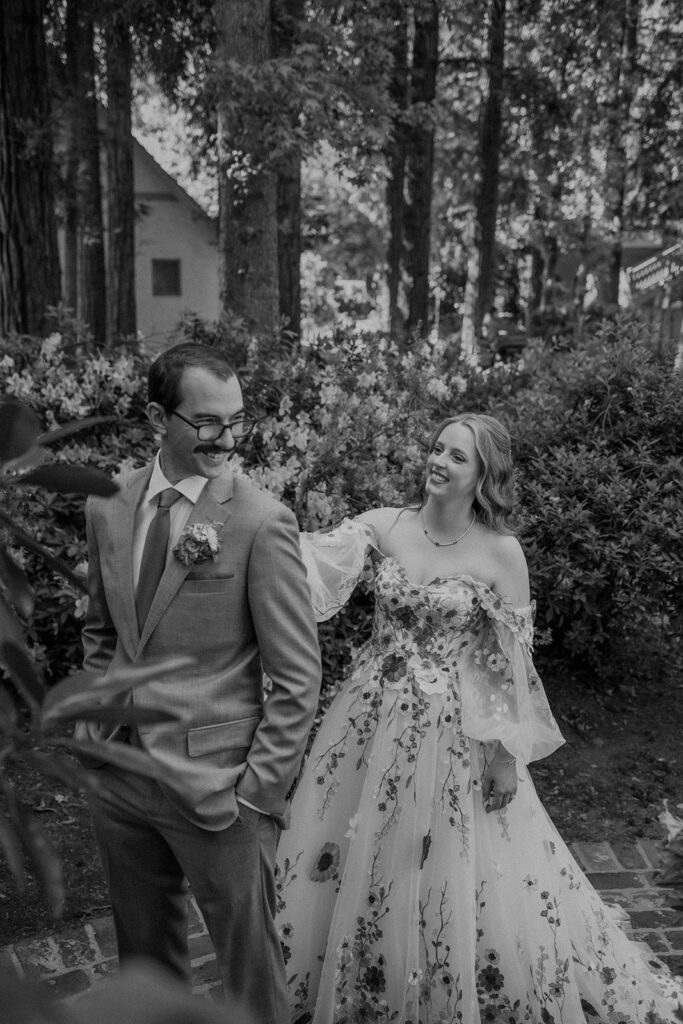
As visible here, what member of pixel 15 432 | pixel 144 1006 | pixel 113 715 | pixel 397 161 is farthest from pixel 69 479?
pixel 397 161

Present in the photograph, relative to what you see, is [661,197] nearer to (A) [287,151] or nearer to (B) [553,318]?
(B) [553,318]

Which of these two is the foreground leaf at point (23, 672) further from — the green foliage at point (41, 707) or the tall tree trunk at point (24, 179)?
the tall tree trunk at point (24, 179)

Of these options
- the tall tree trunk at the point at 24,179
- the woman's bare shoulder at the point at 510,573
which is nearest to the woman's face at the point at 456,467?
the woman's bare shoulder at the point at 510,573

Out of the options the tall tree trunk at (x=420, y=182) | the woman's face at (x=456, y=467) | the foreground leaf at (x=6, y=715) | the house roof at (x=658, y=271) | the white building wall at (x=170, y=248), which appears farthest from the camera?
the white building wall at (x=170, y=248)

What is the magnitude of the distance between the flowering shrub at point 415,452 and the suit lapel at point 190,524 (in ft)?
6.17

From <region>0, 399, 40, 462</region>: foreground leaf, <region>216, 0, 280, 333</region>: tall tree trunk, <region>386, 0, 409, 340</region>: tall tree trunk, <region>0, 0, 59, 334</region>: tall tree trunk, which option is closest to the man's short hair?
<region>0, 399, 40, 462</region>: foreground leaf

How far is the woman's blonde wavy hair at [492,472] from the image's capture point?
11.2 ft

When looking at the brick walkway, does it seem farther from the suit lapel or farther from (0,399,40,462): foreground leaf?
(0,399,40,462): foreground leaf

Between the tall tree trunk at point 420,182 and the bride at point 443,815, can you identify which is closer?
the bride at point 443,815

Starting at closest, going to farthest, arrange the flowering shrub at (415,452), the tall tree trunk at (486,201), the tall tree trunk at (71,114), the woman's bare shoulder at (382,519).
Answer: the woman's bare shoulder at (382,519) < the flowering shrub at (415,452) < the tall tree trunk at (71,114) < the tall tree trunk at (486,201)

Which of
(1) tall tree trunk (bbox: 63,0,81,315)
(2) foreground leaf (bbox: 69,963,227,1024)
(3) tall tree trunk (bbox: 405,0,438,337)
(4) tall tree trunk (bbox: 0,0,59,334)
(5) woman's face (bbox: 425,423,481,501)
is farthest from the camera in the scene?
(3) tall tree trunk (bbox: 405,0,438,337)

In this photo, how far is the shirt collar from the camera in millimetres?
2570

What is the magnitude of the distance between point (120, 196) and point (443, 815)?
14.9 m

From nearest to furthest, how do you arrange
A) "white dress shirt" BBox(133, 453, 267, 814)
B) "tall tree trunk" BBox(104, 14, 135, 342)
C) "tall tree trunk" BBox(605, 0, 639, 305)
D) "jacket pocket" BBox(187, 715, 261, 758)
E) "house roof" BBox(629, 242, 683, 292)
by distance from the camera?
"jacket pocket" BBox(187, 715, 261, 758), "white dress shirt" BBox(133, 453, 267, 814), "tall tree trunk" BBox(104, 14, 135, 342), "tall tree trunk" BBox(605, 0, 639, 305), "house roof" BBox(629, 242, 683, 292)
